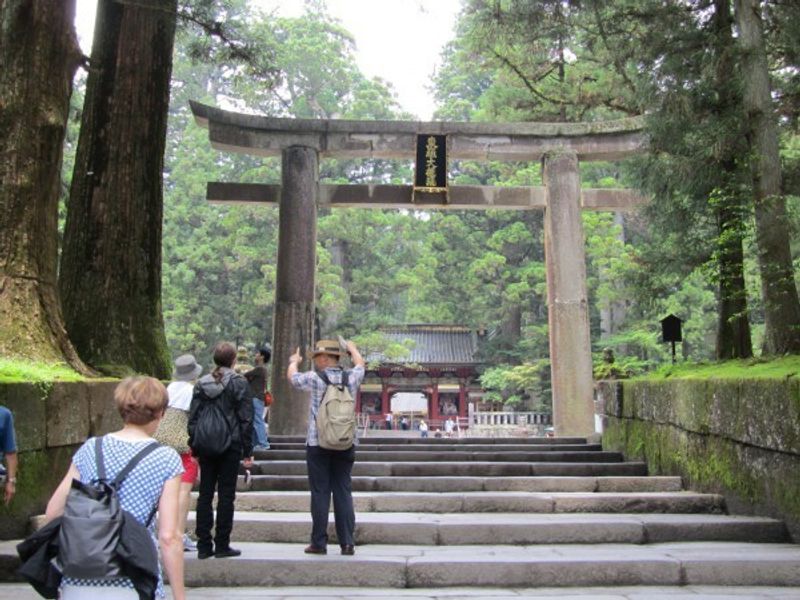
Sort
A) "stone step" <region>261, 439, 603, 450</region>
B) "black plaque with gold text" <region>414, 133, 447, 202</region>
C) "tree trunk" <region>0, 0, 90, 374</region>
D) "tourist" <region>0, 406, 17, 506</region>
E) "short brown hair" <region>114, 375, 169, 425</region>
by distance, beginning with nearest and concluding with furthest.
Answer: "short brown hair" <region>114, 375, 169, 425</region>
"tourist" <region>0, 406, 17, 506</region>
"tree trunk" <region>0, 0, 90, 374</region>
"stone step" <region>261, 439, 603, 450</region>
"black plaque with gold text" <region>414, 133, 447, 202</region>

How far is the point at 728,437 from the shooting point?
5352 mm

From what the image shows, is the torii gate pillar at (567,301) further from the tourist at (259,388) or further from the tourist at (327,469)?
the tourist at (327,469)

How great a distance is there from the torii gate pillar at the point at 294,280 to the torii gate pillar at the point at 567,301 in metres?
3.86

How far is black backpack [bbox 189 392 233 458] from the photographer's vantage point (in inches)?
167

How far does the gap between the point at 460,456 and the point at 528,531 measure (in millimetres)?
2863

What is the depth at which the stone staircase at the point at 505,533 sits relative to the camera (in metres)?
4.07

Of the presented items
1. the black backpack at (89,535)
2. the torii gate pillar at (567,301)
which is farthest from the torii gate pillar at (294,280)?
the black backpack at (89,535)

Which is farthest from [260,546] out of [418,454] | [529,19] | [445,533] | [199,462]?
[529,19]

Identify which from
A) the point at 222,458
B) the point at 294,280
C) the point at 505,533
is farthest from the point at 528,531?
the point at 294,280

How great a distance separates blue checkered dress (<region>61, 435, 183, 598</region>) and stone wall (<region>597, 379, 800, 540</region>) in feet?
12.4

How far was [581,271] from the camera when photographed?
434 inches

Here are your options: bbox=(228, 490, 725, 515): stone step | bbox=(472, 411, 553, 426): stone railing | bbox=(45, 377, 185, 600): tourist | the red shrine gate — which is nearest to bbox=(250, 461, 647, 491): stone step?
bbox=(228, 490, 725, 515): stone step

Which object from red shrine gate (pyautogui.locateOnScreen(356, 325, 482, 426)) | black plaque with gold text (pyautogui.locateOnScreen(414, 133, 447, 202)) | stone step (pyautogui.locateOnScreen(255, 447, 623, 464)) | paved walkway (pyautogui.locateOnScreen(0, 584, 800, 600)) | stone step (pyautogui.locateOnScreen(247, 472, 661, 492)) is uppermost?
black plaque with gold text (pyautogui.locateOnScreen(414, 133, 447, 202))

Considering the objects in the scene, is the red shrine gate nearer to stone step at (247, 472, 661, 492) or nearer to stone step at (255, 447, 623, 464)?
stone step at (255, 447, 623, 464)
